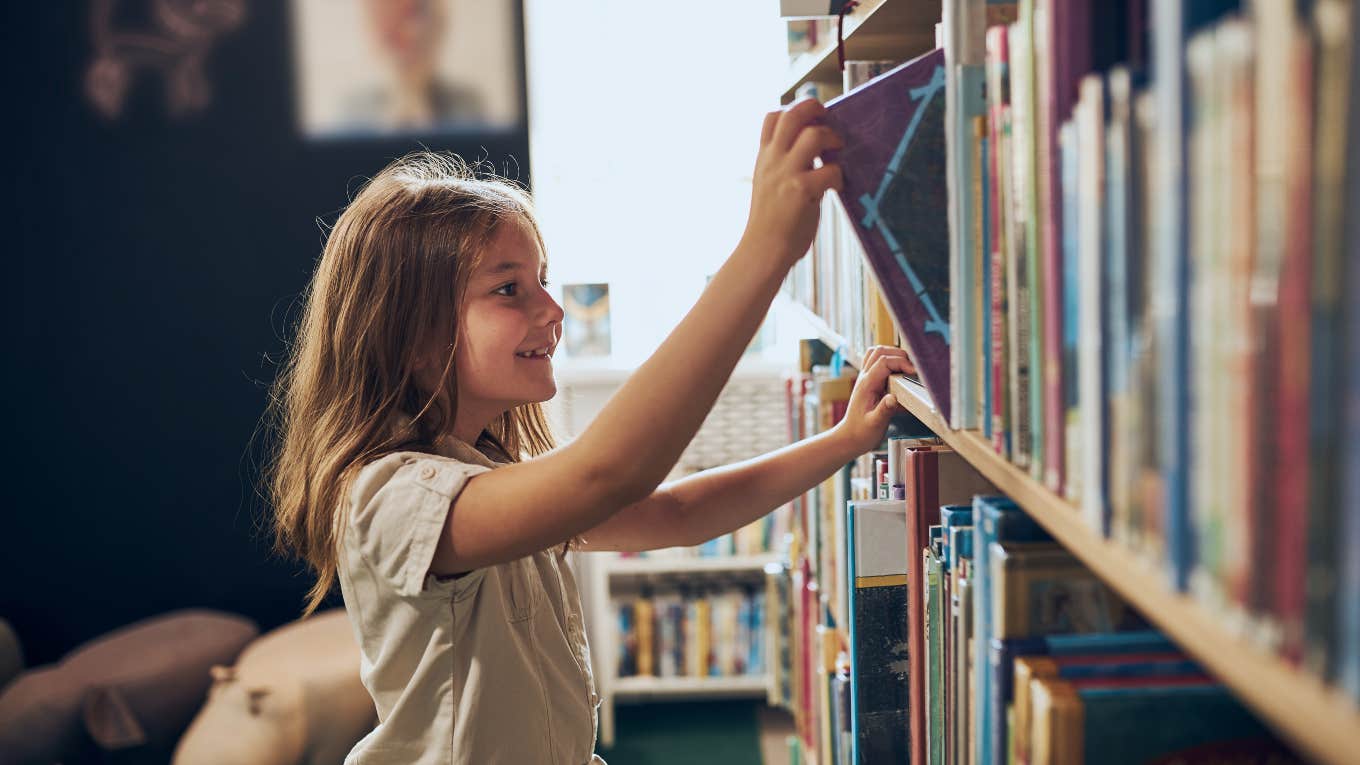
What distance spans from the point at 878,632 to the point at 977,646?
467mm

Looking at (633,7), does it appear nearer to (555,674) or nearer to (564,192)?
(564,192)

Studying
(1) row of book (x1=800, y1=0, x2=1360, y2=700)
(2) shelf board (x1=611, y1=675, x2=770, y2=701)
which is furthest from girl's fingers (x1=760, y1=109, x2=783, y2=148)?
(2) shelf board (x1=611, y1=675, x2=770, y2=701)

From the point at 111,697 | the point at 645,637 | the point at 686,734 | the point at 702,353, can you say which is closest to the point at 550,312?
the point at 702,353

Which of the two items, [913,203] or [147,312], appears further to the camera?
[147,312]

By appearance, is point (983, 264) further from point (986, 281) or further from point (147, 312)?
point (147, 312)

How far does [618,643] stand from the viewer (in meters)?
3.28

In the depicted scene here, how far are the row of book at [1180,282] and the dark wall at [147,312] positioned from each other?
270cm

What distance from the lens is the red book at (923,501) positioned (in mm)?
1048

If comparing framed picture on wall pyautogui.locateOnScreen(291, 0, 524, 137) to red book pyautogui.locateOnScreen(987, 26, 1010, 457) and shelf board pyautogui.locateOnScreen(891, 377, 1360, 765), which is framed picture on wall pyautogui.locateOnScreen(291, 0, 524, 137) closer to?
red book pyautogui.locateOnScreen(987, 26, 1010, 457)

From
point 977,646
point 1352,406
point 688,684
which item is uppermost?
point 1352,406

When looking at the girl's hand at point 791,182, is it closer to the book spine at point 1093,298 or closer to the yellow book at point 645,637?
the book spine at point 1093,298

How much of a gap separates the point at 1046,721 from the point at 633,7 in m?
3.05

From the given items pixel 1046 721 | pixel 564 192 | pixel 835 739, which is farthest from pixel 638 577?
pixel 1046 721

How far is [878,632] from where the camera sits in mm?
1280
